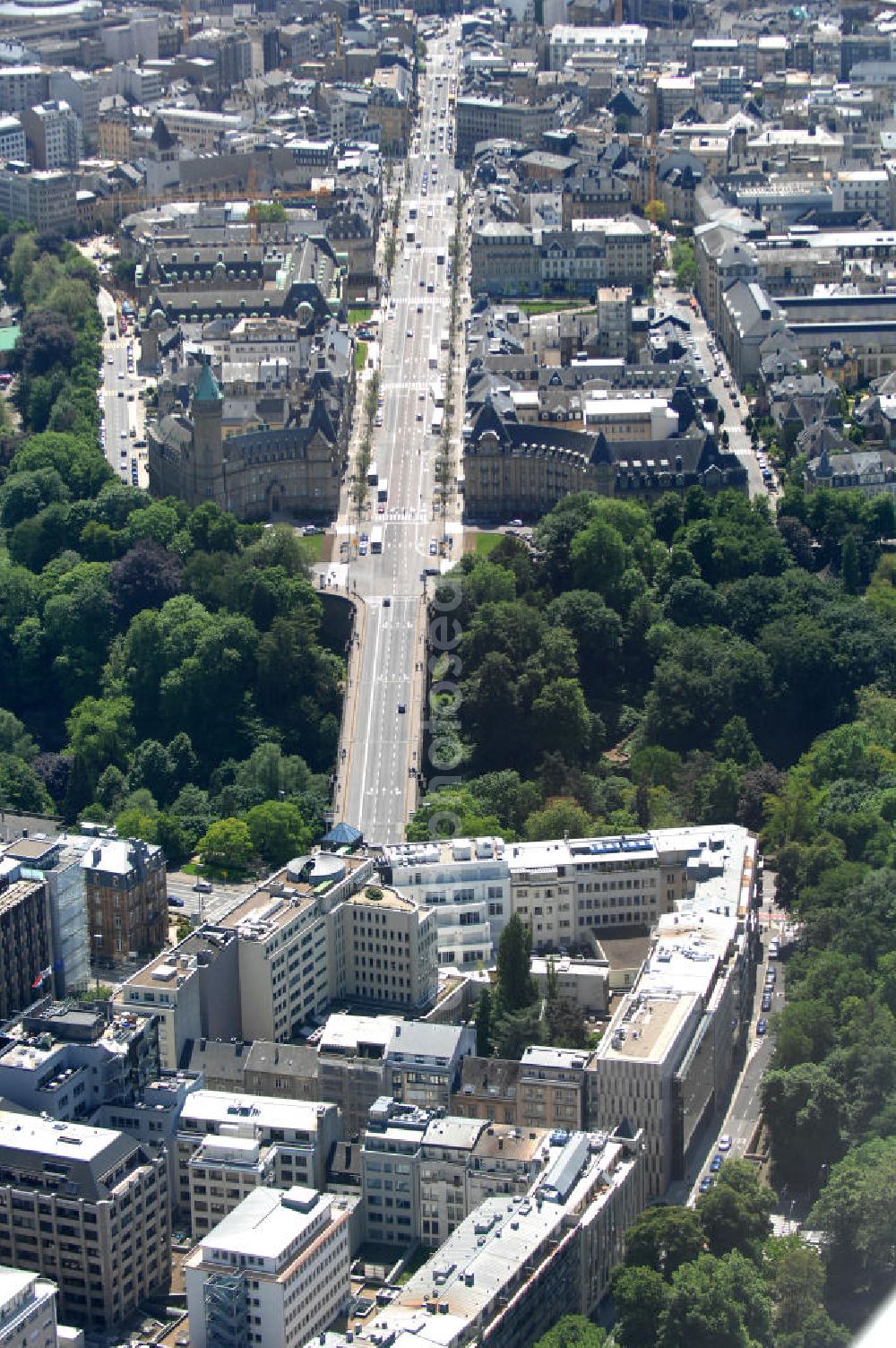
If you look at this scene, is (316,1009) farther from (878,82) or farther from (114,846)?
(878,82)

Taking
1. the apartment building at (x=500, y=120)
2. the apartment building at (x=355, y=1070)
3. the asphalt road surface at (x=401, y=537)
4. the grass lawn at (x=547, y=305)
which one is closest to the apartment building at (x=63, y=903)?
the apartment building at (x=355, y=1070)

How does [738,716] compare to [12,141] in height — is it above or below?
below

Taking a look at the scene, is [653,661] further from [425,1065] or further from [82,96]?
[82,96]

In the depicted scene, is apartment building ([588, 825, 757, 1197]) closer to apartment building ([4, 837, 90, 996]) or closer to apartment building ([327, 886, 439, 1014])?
apartment building ([327, 886, 439, 1014])

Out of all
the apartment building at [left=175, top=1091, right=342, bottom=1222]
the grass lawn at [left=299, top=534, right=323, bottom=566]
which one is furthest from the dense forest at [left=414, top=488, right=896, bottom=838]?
the apartment building at [left=175, top=1091, right=342, bottom=1222]

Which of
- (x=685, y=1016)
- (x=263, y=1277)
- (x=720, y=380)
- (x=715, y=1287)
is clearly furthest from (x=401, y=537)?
(x=263, y=1277)

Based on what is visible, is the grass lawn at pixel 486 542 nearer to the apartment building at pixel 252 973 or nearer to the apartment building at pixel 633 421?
the apartment building at pixel 633 421
